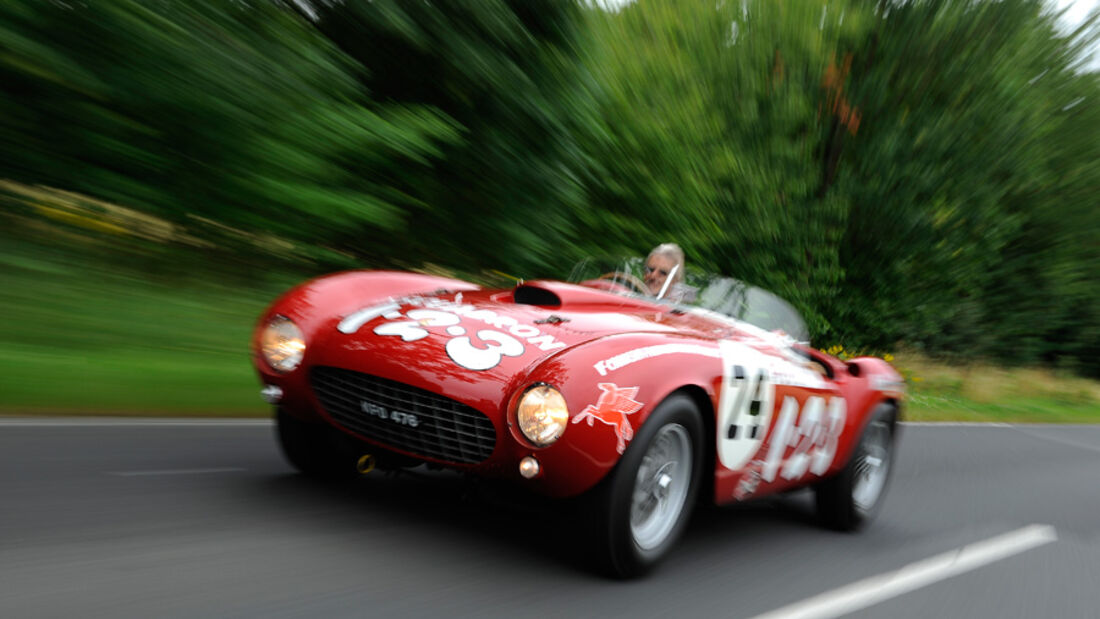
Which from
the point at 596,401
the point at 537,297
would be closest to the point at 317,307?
the point at 537,297

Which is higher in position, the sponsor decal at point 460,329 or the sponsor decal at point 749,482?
the sponsor decal at point 460,329

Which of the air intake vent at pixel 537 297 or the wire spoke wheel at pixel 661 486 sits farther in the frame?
the air intake vent at pixel 537 297

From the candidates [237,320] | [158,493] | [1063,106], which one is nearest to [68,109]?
[237,320]

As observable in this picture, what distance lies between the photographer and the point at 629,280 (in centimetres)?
504

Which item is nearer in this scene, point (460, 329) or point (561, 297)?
point (460, 329)

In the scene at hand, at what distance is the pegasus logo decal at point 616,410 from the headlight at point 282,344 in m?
1.27

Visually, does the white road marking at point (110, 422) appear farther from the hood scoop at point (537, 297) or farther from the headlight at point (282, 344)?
the hood scoop at point (537, 297)

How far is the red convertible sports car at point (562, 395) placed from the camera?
3246 millimetres

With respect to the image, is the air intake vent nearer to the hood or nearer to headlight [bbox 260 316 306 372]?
the hood

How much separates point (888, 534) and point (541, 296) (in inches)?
97.3

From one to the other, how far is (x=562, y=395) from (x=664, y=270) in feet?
6.31

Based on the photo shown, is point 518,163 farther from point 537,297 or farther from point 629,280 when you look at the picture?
point 537,297

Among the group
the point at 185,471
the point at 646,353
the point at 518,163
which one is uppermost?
the point at 518,163

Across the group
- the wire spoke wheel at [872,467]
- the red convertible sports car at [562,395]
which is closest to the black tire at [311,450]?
the red convertible sports car at [562,395]
